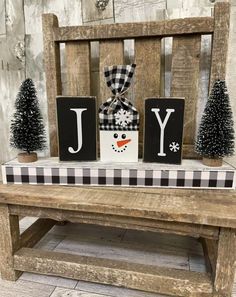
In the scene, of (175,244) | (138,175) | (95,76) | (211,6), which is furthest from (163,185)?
(211,6)

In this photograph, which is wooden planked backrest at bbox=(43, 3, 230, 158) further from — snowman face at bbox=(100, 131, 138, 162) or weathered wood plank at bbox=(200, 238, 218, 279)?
weathered wood plank at bbox=(200, 238, 218, 279)

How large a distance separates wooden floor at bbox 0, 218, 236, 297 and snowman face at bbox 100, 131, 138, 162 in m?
0.40

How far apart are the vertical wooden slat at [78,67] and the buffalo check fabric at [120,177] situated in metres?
0.36

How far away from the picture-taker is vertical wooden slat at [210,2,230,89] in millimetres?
809

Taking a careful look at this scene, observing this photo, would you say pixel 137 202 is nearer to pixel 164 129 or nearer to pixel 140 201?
pixel 140 201

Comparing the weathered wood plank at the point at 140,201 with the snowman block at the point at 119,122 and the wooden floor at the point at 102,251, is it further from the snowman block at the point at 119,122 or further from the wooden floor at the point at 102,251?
the wooden floor at the point at 102,251

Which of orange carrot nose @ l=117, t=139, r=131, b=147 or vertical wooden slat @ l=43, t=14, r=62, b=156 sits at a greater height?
vertical wooden slat @ l=43, t=14, r=62, b=156

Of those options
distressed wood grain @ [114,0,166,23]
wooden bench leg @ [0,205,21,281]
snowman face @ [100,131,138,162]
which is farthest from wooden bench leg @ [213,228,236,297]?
distressed wood grain @ [114,0,166,23]

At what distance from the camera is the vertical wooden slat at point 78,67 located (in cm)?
95

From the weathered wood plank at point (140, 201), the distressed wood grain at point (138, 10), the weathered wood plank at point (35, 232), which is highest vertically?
the distressed wood grain at point (138, 10)

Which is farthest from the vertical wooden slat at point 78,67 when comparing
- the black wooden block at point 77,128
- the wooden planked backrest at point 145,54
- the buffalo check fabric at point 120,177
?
the buffalo check fabric at point 120,177

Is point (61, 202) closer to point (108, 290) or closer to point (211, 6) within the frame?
point (108, 290)

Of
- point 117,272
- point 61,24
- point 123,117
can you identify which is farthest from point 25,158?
point 61,24

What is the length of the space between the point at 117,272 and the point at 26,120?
1.97 feet
